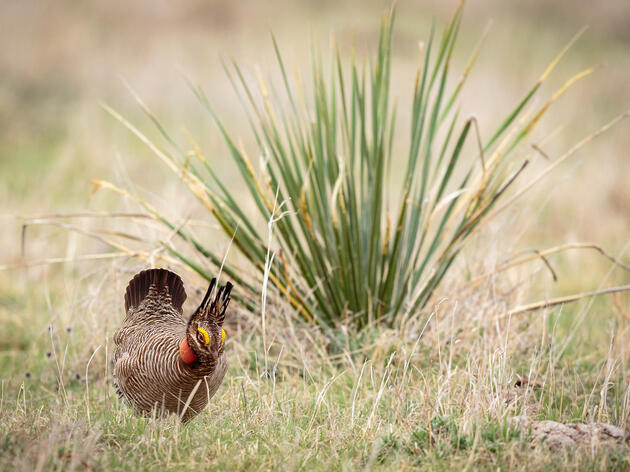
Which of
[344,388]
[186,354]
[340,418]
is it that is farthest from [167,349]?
[344,388]

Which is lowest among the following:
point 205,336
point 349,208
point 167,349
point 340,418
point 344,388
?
point 344,388

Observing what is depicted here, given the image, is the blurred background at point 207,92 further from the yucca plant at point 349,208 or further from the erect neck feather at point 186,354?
the erect neck feather at point 186,354

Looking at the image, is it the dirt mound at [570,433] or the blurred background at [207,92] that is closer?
the dirt mound at [570,433]

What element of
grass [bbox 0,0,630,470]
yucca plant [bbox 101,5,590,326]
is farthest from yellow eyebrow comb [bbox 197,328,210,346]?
yucca plant [bbox 101,5,590,326]

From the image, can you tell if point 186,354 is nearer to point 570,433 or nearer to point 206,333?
point 206,333

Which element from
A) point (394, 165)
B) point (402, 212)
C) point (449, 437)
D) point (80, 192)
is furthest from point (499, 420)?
point (394, 165)

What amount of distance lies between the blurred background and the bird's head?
2.22 m

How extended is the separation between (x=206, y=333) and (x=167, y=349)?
0.94ft

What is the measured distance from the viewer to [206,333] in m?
2.62

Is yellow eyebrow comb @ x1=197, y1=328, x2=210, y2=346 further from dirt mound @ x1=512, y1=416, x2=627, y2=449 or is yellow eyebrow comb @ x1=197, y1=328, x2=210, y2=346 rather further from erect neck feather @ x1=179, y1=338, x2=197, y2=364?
dirt mound @ x1=512, y1=416, x2=627, y2=449

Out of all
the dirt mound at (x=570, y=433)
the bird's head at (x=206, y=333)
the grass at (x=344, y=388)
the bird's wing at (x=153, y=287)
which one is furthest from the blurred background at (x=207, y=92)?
the bird's head at (x=206, y=333)

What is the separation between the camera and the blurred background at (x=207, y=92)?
24.7 feet

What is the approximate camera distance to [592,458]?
99.3 inches

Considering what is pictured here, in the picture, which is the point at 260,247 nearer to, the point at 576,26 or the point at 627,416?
the point at 627,416
